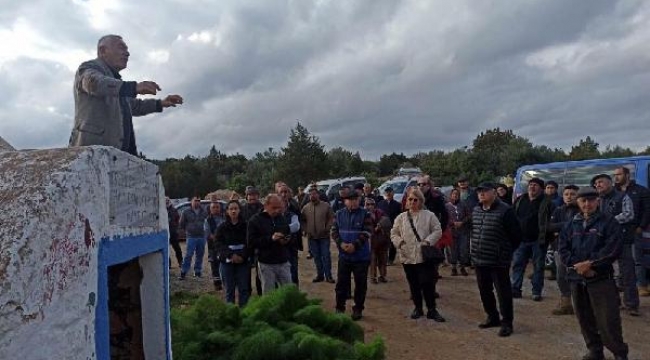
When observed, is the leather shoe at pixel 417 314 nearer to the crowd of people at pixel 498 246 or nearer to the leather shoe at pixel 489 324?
the crowd of people at pixel 498 246

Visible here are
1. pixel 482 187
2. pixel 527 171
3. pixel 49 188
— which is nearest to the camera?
pixel 49 188

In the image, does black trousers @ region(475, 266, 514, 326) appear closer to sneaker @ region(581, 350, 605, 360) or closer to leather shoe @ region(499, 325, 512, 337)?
leather shoe @ region(499, 325, 512, 337)

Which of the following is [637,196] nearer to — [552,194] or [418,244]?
[552,194]

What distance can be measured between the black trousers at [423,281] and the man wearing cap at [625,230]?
7.58 feet

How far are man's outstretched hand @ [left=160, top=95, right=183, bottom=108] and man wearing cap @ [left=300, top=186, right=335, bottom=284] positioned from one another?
23.1 feet

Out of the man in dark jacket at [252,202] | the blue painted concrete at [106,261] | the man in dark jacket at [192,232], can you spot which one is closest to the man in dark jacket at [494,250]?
the man in dark jacket at [252,202]

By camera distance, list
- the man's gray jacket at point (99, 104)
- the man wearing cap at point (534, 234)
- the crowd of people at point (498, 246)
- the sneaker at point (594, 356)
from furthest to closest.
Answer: the man wearing cap at point (534, 234) < the sneaker at point (594, 356) < the crowd of people at point (498, 246) < the man's gray jacket at point (99, 104)

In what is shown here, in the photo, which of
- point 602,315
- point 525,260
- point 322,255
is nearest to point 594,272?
point 602,315

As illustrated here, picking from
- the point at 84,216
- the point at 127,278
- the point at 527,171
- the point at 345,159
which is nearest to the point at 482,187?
the point at 527,171

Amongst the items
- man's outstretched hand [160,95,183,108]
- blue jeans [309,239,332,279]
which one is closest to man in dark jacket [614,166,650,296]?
blue jeans [309,239,332,279]

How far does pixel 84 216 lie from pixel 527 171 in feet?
36.3

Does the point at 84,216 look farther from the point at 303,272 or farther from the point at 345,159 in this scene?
the point at 345,159

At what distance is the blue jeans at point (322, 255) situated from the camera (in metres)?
10.7

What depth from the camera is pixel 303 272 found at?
12625 millimetres
